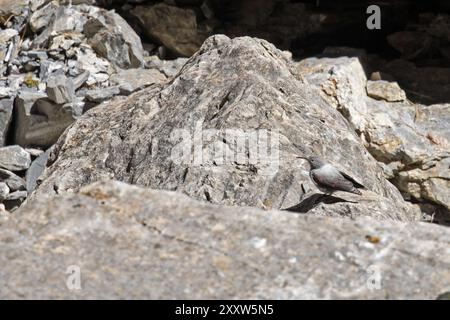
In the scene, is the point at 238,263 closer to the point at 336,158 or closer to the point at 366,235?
the point at 366,235

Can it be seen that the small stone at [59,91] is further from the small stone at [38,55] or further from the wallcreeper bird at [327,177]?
the wallcreeper bird at [327,177]

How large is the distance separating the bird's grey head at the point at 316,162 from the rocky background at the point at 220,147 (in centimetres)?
29

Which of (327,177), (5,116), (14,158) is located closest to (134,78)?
(5,116)

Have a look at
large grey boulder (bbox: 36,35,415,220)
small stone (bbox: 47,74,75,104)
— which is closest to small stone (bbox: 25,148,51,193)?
small stone (bbox: 47,74,75,104)

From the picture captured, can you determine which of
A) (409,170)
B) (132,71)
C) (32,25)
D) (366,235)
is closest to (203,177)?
(366,235)

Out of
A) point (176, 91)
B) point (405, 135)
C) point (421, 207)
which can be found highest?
point (176, 91)

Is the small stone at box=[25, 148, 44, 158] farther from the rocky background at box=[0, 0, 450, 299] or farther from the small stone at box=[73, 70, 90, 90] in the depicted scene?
the small stone at box=[73, 70, 90, 90]

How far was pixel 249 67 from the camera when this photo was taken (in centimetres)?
1031

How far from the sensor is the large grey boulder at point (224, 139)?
895 cm

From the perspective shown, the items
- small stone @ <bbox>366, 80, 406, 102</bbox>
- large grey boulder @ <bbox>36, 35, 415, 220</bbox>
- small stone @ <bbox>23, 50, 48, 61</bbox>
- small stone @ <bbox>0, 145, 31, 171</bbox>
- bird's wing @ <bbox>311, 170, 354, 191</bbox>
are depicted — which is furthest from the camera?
small stone @ <bbox>23, 50, 48, 61</bbox>

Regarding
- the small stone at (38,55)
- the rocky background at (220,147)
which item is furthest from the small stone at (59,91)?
the small stone at (38,55)

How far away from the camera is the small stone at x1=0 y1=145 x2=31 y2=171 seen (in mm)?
15883

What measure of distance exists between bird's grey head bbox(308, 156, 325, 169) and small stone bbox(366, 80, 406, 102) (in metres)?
7.04

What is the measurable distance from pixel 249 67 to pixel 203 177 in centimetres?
205
